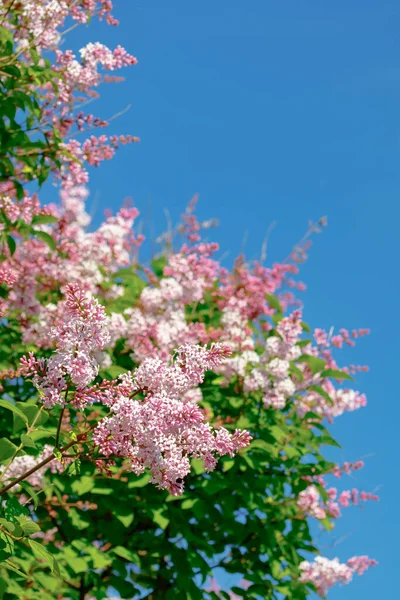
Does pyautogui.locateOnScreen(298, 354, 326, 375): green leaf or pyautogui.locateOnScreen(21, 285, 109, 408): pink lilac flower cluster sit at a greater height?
pyautogui.locateOnScreen(298, 354, 326, 375): green leaf

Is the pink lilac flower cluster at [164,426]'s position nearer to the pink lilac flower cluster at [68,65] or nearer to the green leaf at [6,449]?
the green leaf at [6,449]

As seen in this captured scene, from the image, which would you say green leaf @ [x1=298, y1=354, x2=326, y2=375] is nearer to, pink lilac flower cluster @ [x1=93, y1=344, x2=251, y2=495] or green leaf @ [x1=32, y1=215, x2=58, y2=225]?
green leaf @ [x1=32, y1=215, x2=58, y2=225]

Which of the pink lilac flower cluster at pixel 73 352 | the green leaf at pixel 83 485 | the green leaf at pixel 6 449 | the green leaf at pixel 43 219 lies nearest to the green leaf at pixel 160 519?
the green leaf at pixel 83 485

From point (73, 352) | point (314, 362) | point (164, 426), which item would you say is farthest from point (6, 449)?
point (314, 362)

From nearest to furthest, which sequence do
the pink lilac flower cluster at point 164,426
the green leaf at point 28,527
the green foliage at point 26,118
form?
1. the pink lilac flower cluster at point 164,426
2. the green leaf at point 28,527
3. the green foliage at point 26,118

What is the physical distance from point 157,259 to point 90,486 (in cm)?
270

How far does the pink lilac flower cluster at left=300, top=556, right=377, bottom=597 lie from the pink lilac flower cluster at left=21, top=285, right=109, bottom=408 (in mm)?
4422

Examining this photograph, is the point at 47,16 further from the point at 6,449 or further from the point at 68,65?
the point at 6,449

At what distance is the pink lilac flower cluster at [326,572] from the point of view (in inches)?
252

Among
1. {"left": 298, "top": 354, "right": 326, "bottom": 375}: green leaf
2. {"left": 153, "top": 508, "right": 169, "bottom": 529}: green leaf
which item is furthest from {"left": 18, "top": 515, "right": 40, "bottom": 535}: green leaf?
{"left": 298, "top": 354, "right": 326, "bottom": 375}: green leaf

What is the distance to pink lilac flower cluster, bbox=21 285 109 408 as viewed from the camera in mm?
2430

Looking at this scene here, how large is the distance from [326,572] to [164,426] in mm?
4613

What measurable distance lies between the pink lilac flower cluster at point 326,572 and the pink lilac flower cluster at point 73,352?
14.5ft

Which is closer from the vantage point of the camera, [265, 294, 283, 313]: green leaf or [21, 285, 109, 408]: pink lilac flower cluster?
[21, 285, 109, 408]: pink lilac flower cluster
